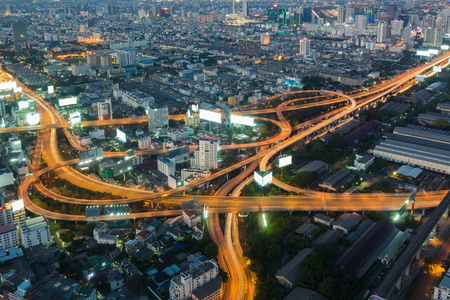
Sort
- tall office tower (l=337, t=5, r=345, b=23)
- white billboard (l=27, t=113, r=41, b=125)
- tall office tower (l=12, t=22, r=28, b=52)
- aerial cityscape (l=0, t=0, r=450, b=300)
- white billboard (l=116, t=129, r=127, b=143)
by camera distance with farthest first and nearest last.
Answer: tall office tower (l=337, t=5, r=345, b=23) → tall office tower (l=12, t=22, r=28, b=52) → white billboard (l=27, t=113, r=41, b=125) → white billboard (l=116, t=129, r=127, b=143) → aerial cityscape (l=0, t=0, r=450, b=300)

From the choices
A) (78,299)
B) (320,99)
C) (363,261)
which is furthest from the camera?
(320,99)

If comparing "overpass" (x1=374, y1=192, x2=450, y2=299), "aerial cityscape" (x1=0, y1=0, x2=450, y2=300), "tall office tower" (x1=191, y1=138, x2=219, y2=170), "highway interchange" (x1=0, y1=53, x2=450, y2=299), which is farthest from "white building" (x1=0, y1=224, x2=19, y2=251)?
"overpass" (x1=374, y1=192, x2=450, y2=299)

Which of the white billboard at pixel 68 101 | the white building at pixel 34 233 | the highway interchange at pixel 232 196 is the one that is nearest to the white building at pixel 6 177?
the highway interchange at pixel 232 196

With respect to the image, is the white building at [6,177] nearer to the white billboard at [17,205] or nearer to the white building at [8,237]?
the white billboard at [17,205]

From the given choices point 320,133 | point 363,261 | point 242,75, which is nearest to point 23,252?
point 363,261

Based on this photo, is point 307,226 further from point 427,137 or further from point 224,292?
point 427,137

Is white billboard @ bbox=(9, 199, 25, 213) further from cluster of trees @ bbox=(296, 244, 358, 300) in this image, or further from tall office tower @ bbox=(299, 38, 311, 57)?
tall office tower @ bbox=(299, 38, 311, 57)
